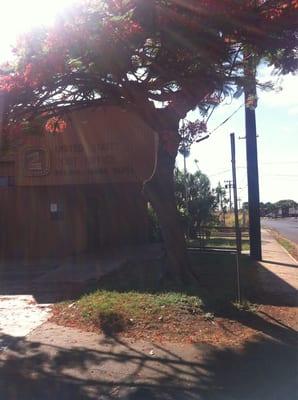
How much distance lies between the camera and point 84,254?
1972 cm

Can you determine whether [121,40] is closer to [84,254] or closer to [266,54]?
[266,54]

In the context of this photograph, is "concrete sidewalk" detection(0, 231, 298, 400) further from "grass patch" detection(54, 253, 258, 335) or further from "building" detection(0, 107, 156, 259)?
"building" detection(0, 107, 156, 259)

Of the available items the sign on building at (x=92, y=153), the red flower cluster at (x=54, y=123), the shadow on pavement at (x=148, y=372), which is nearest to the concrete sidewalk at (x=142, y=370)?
the shadow on pavement at (x=148, y=372)

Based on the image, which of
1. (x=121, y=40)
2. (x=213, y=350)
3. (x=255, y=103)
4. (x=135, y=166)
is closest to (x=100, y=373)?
(x=213, y=350)

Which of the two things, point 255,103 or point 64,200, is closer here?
point 255,103

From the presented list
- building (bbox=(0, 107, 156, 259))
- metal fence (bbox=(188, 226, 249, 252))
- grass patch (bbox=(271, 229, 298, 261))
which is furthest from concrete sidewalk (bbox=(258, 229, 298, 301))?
building (bbox=(0, 107, 156, 259))

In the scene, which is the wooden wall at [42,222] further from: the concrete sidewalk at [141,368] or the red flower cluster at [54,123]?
the concrete sidewalk at [141,368]

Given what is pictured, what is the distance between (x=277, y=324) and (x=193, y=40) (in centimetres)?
424

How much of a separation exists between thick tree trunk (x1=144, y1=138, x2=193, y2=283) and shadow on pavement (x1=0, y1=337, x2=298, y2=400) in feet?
11.0

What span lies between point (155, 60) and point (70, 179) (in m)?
10.6

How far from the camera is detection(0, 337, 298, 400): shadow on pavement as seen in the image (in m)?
5.50

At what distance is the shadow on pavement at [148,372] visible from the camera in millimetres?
5504

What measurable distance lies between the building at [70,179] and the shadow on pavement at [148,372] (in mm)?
11494

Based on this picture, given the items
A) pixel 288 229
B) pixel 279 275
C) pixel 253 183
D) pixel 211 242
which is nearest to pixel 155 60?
pixel 279 275
